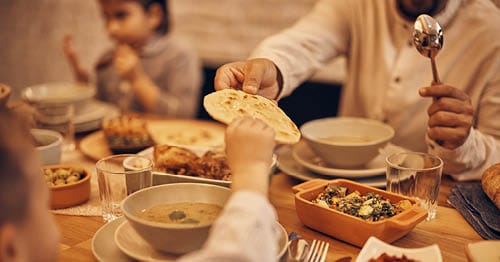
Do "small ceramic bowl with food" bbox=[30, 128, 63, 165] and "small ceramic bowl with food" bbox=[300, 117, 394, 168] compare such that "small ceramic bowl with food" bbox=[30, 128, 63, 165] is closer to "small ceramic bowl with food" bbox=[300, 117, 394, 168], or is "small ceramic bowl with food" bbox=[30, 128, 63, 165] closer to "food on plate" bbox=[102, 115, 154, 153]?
"food on plate" bbox=[102, 115, 154, 153]

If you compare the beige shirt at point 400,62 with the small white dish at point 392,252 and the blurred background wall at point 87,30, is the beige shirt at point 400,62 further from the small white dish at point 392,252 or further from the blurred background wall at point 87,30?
the blurred background wall at point 87,30

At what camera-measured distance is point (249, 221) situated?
938mm

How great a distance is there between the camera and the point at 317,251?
3.94 ft

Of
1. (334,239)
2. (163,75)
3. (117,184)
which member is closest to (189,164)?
(117,184)

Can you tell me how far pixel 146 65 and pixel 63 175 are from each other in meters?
1.94

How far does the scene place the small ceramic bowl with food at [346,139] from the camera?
165 cm

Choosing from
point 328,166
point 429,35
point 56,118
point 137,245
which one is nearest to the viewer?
point 137,245

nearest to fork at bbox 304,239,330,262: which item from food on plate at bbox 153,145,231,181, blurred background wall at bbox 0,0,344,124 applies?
food on plate at bbox 153,145,231,181

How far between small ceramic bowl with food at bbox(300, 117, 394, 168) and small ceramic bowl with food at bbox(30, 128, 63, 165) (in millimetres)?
746

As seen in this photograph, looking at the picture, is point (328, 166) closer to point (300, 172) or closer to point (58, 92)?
point (300, 172)

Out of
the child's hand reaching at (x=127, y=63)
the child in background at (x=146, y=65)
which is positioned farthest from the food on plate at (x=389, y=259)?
the child's hand reaching at (x=127, y=63)

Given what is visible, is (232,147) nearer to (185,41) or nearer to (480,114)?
(480,114)

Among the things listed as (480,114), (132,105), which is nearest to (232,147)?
(480,114)

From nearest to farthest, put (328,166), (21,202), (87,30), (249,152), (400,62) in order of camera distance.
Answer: (21,202) < (249,152) < (328,166) < (400,62) < (87,30)
